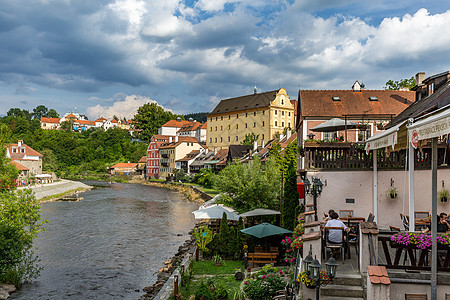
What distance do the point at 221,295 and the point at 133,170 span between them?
102838mm

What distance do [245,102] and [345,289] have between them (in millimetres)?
86158

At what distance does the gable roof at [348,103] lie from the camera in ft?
97.5

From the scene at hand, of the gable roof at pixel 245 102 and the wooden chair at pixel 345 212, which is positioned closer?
the wooden chair at pixel 345 212

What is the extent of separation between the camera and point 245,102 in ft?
303

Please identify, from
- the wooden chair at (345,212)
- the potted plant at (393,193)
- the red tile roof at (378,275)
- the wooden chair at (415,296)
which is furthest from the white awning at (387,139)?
the wooden chair at (345,212)

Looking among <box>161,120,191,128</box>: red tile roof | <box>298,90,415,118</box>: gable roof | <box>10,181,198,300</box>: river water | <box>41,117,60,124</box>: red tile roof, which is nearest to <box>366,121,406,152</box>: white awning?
<box>10,181,198,300</box>: river water

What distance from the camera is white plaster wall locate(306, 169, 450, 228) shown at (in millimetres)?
13148

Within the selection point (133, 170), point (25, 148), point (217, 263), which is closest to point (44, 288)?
point (217, 263)

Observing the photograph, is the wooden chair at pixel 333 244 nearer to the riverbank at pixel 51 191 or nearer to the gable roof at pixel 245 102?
the riverbank at pixel 51 191

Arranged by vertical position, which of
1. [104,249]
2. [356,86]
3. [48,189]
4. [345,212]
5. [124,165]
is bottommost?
[104,249]

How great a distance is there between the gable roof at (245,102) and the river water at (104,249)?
4923cm

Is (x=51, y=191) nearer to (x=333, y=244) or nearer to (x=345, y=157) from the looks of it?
(x=345, y=157)

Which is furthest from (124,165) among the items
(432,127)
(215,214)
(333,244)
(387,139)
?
(432,127)

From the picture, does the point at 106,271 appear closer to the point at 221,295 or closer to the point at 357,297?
the point at 221,295
